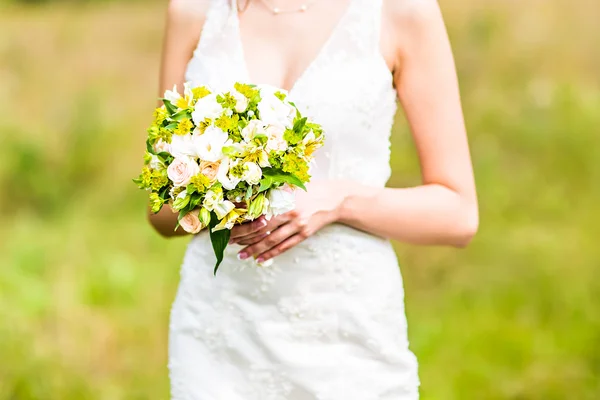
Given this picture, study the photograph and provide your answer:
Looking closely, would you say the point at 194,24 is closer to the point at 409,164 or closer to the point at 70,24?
the point at 409,164

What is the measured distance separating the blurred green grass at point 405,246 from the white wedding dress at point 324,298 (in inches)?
124

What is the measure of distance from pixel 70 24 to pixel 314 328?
1103cm

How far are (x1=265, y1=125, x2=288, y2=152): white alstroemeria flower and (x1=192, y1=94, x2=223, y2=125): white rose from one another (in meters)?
0.13

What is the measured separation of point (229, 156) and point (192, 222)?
0.20 meters

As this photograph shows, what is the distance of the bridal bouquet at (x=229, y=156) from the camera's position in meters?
2.39

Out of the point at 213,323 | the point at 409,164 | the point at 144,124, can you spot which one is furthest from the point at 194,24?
the point at 144,124

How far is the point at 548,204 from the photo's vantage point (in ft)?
28.4

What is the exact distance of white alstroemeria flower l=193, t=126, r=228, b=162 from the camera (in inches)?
94.1

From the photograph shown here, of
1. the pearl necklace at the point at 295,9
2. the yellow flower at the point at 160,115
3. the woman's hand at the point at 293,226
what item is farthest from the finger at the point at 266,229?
the pearl necklace at the point at 295,9

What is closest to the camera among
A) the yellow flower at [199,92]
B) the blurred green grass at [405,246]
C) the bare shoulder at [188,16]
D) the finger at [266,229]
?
the yellow flower at [199,92]

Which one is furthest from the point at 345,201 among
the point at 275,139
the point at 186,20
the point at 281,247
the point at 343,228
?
the point at 186,20

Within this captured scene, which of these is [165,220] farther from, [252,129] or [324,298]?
[252,129]

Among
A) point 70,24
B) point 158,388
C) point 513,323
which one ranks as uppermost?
point 70,24

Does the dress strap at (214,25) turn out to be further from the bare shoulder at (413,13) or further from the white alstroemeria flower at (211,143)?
the white alstroemeria flower at (211,143)
